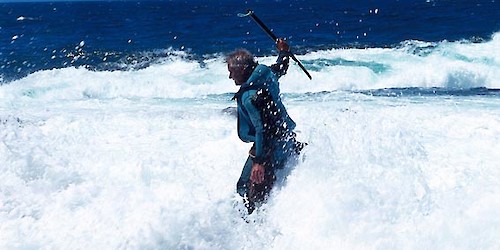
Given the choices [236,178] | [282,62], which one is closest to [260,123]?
[282,62]

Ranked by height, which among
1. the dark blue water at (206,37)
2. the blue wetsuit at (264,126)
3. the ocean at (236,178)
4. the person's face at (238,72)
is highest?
the person's face at (238,72)

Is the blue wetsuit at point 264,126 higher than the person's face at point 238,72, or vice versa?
the person's face at point 238,72

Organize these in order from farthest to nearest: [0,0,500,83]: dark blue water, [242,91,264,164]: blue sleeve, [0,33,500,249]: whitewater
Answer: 1. [0,0,500,83]: dark blue water
2. [0,33,500,249]: whitewater
3. [242,91,264,164]: blue sleeve

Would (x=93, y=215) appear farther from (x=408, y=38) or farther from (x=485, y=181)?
(x=408, y=38)

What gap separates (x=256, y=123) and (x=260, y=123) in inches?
1.2

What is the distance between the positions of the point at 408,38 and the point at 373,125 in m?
24.3

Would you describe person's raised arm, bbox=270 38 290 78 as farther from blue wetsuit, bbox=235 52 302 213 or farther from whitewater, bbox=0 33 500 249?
whitewater, bbox=0 33 500 249

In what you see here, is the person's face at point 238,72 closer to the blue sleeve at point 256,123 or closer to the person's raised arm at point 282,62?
the blue sleeve at point 256,123

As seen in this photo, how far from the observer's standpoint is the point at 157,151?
275 inches

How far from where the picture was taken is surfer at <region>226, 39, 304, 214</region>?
387 cm

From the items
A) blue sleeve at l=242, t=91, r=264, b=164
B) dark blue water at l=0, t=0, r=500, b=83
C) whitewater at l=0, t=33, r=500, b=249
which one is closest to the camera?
blue sleeve at l=242, t=91, r=264, b=164

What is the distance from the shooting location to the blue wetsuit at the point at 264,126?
12.7 feet

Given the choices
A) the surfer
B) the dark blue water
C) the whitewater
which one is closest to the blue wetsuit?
the surfer

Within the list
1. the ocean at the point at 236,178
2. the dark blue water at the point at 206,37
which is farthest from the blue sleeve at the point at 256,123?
the dark blue water at the point at 206,37
